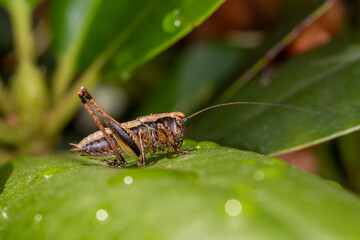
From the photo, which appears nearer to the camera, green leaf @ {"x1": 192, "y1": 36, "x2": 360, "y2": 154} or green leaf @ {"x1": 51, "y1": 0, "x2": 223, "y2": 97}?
green leaf @ {"x1": 192, "y1": 36, "x2": 360, "y2": 154}

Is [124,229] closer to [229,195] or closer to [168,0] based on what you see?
[229,195]

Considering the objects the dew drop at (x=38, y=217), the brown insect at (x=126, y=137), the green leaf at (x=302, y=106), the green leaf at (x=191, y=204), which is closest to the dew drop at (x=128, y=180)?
the green leaf at (x=191, y=204)

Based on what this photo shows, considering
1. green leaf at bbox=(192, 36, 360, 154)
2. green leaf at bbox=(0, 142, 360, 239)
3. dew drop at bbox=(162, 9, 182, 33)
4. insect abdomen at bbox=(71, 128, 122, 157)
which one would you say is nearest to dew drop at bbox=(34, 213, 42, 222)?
green leaf at bbox=(0, 142, 360, 239)

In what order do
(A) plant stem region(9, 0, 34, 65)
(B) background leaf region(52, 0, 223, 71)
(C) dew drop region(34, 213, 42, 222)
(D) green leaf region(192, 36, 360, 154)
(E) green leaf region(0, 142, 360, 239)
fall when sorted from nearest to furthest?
(E) green leaf region(0, 142, 360, 239)
(C) dew drop region(34, 213, 42, 222)
(D) green leaf region(192, 36, 360, 154)
(B) background leaf region(52, 0, 223, 71)
(A) plant stem region(9, 0, 34, 65)

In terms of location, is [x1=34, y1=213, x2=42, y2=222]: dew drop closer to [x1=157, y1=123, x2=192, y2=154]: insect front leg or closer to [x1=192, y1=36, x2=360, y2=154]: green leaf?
[x1=157, y1=123, x2=192, y2=154]: insect front leg

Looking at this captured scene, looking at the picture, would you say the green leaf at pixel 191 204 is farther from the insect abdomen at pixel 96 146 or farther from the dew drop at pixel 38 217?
the insect abdomen at pixel 96 146

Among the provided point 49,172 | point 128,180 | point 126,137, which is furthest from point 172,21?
point 128,180
